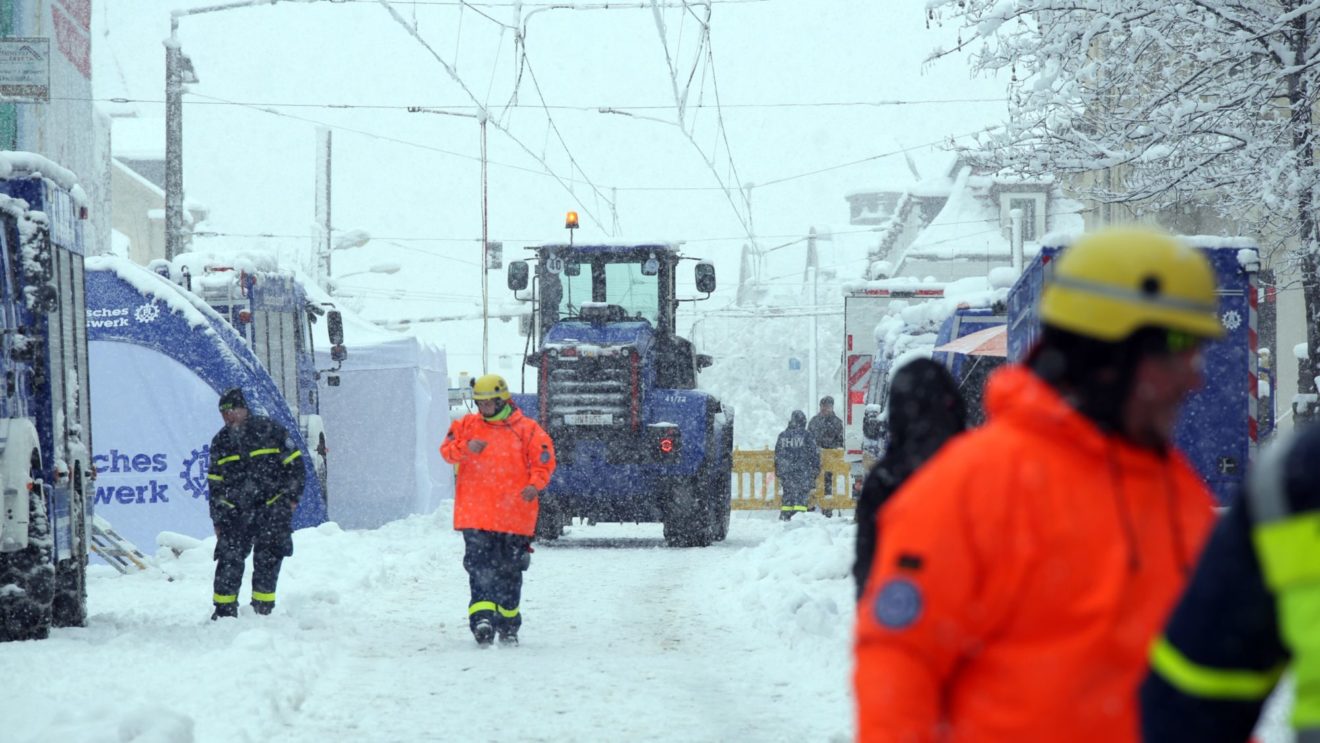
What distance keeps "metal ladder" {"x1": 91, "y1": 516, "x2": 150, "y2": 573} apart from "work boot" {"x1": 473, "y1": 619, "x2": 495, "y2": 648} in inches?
236

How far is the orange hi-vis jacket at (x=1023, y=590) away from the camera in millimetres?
2752

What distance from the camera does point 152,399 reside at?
18281 mm

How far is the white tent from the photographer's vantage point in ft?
81.0

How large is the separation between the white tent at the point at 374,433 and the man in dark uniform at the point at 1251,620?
22.6 meters

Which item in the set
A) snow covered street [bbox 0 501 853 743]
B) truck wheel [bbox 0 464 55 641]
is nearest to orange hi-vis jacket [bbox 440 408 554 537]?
snow covered street [bbox 0 501 853 743]

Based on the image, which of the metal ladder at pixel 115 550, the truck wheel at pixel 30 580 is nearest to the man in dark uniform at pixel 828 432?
the metal ladder at pixel 115 550

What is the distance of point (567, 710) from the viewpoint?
8.73 metres

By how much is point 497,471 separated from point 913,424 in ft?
17.9

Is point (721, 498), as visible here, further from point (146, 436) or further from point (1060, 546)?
point (1060, 546)

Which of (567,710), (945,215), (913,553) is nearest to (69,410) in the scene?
(567,710)

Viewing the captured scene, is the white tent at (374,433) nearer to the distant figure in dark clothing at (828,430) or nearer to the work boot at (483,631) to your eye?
the distant figure in dark clothing at (828,430)

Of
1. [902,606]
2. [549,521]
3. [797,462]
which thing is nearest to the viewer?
[902,606]

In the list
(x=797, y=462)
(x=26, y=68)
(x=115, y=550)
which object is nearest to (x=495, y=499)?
(x=26, y=68)

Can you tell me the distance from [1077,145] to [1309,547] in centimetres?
1327
